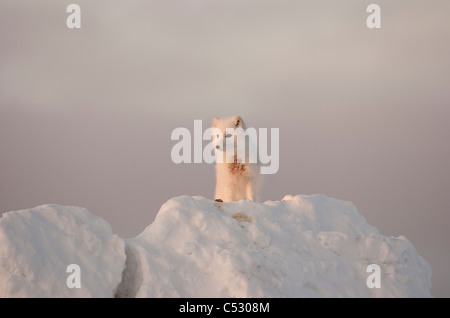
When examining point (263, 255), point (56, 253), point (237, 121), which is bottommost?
point (263, 255)

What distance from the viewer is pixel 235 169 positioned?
1266cm

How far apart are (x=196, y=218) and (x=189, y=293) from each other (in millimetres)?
1332

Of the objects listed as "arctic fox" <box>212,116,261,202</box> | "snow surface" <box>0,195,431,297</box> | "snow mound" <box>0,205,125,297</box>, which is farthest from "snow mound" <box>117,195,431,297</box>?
"arctic fox" <box>212,116,261,202</box>

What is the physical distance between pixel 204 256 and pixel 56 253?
1.95 meters

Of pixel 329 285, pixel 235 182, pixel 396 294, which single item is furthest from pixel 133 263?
pixel 235 182

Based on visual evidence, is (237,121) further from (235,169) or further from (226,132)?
(235,169)

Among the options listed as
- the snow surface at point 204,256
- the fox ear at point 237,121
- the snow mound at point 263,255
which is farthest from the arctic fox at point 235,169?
the snow surface at point 204,256

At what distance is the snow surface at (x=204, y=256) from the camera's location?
24.0ft

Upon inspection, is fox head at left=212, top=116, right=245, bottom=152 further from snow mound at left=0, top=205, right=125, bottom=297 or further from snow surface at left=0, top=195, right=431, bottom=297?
snow mound at left=0, top=205, right=125, bottom=297

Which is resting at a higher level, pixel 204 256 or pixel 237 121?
pixel 237 121

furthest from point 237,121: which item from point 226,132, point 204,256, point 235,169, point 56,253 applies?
point 56,253

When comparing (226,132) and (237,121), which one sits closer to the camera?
(226,132)

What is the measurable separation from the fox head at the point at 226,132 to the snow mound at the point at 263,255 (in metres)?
3.15

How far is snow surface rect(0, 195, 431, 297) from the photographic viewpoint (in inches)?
289
